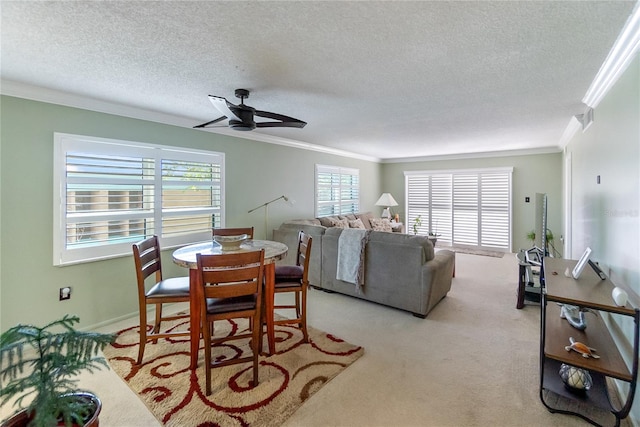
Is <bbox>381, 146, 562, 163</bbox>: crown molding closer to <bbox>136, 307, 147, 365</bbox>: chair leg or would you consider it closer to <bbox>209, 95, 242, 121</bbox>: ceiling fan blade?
<bbox>209, 95, 242, 121</bbox>: ceiling fan blade

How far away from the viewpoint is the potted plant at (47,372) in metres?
0.96

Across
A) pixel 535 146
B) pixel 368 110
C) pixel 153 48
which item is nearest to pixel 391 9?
pixel 153 48

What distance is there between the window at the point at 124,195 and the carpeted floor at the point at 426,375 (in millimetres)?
969

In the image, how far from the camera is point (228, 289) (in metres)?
1.97

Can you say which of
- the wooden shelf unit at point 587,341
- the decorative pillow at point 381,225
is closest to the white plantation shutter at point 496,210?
the decorative pillow at point 381,225

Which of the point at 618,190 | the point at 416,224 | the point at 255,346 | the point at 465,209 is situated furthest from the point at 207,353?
the point at 465,209

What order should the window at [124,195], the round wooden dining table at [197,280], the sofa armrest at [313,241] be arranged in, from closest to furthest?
the round wooden dining table at [197,280], the window at [124,195], the sofa armrest at [313,241]

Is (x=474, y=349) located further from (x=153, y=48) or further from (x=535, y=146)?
(x=535, y=146)

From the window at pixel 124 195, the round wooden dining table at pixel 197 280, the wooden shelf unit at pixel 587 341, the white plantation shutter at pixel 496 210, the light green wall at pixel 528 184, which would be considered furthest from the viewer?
the white plantation shutter at pixel 496 210

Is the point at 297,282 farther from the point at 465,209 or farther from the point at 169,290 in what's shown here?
the point at 465,209

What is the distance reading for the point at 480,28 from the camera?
1664 mm

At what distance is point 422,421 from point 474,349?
3.59ft

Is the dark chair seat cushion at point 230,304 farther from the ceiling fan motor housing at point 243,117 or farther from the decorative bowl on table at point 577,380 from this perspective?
the decorative bowl on table at point 577,380

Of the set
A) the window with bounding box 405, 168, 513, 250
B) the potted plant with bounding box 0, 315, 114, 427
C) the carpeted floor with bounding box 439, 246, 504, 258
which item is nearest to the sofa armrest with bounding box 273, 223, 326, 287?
the potted plant with bounding box 0, 315, 114, 427
